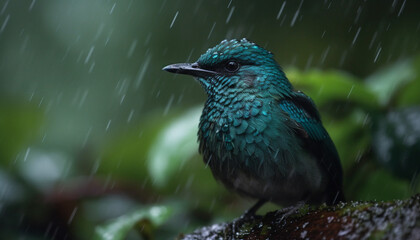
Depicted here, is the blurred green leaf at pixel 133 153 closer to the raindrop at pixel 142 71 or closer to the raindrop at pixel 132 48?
the raindrop at pixel 132 48

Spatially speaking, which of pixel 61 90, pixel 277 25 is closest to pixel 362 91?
pixel 277 25

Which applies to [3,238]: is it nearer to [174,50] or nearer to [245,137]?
[245,137]

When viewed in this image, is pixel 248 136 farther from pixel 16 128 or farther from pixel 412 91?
pixel 16 128

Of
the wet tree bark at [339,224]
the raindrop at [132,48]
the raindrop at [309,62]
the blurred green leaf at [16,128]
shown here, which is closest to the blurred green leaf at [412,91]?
the wet tree bark at [339,224]

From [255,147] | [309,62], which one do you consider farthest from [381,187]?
[309,62]

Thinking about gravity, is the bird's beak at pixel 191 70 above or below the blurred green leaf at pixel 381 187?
above

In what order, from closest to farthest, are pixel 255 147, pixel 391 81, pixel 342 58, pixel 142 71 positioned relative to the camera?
pixel 255 147
pixel 391 81
pixel 342 58
pixel 142 71

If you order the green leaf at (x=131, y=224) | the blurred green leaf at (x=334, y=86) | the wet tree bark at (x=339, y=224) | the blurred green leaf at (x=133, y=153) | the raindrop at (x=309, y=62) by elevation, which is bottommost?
the green leaf at (x=131, y=224)
